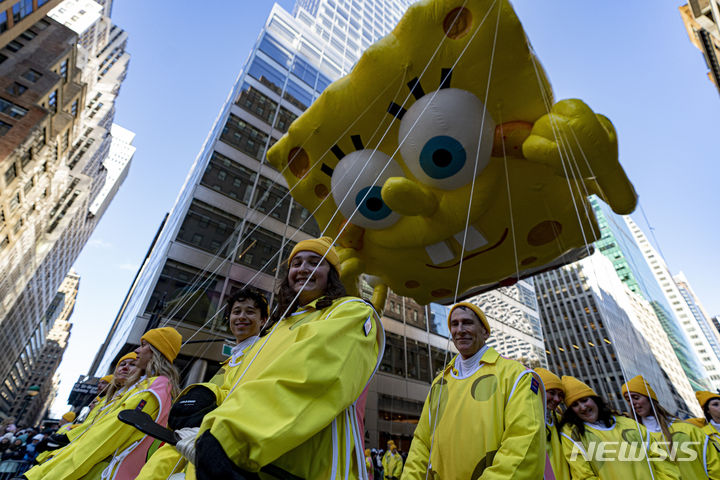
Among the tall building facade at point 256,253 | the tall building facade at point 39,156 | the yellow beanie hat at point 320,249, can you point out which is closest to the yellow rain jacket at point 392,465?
the tall building facade at point 256,253

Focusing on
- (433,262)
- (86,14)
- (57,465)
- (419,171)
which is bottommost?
(57,465)

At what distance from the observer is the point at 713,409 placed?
3266mm

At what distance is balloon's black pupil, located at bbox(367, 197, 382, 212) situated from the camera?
164 inches

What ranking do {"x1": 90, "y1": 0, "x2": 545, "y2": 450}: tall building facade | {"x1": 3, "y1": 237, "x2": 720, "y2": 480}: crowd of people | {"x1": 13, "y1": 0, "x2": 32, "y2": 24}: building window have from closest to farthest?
1. {"x1": 3, "y1": 237, "x2": 720, "y2": 480}: crowd of people
2. {"x1": 90, "y1": 0, "x2": 545, "y2": 450}: tall building facade
3. {"x1": 13, "y1": 0, "x2": 32, "y2": 24}: building window

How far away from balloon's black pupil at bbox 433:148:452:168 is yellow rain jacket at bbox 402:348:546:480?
2.05 m

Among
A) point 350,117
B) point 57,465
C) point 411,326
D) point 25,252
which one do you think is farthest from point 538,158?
point 25,252

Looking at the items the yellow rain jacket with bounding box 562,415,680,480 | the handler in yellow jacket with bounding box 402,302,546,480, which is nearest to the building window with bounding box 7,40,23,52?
the handler in yellow jacket with bounding box 402,302,546,480

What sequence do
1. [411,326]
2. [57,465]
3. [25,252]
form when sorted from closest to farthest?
1. [57,465]
2. [411,326]
3. [25,252]

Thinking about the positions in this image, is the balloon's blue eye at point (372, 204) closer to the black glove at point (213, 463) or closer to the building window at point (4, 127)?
the black glove at point (213, 463)

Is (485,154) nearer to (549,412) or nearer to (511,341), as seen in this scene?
(549,412)

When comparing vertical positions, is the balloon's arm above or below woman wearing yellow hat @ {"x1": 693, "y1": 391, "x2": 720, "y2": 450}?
above

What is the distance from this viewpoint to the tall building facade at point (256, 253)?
37.3ft

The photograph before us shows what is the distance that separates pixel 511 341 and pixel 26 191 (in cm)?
4096

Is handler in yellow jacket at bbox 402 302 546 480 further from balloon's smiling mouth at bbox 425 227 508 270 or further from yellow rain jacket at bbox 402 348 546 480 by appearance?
balloon's smiling mouth at bbox 425 227 508 270
